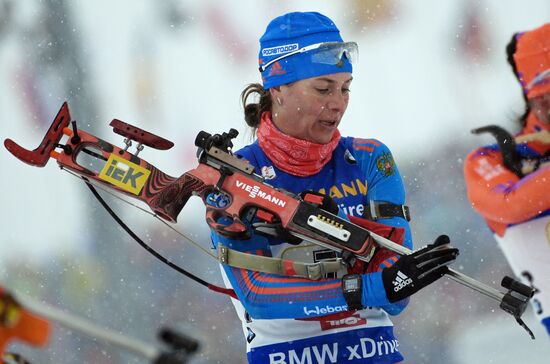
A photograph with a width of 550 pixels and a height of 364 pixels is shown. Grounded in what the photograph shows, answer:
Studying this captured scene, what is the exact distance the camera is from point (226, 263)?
9.78ft

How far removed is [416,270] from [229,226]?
59 cm

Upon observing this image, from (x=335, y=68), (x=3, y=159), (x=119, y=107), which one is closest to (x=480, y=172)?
(x=335, y=68)

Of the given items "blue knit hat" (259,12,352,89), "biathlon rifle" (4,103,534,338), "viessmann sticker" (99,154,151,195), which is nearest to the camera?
"biathlon rifle" (4,103,534,338)

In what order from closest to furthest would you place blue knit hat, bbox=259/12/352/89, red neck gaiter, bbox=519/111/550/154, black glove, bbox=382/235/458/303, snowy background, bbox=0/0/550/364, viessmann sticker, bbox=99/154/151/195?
black glove, bbox=382/235/458/303, viessmann sticker, bbox=99/154/151/195, blue knit hat, bbox=259/12/352/89, red neck gaiter, bbox=519/111/550/154, snowy background, bbox=0/0/550/364

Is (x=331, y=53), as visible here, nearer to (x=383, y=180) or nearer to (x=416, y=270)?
(x=383, y=180)

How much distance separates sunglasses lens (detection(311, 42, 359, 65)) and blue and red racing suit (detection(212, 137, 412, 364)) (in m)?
0.28

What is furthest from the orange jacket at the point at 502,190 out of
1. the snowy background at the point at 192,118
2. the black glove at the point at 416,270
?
the snowy background at the point at 192,118

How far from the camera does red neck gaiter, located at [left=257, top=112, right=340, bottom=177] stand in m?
3.10

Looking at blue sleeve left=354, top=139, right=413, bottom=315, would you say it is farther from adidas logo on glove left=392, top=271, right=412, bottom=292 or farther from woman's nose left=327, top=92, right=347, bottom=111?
adidas logo on glove left=392, top=271, right=412, bottom=292

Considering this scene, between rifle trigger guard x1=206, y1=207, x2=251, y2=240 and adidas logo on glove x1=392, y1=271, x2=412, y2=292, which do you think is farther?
rifle trigger guard x1=206, y1=207, x2=251, y2=240

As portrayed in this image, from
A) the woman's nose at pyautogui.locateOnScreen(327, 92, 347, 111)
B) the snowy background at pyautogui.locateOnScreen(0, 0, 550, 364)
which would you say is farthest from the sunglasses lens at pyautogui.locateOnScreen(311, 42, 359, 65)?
the snowy background at pyautogui.locateOnScreen(0, 0, 550, 364)

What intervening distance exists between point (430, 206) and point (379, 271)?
9.45ft

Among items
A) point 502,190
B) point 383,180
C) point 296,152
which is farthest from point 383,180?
point 502,190

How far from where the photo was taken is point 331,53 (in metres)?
3.14
